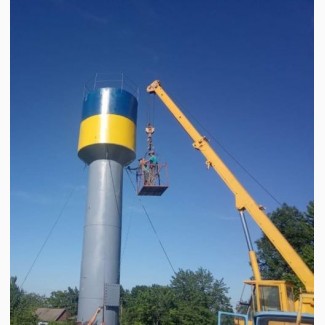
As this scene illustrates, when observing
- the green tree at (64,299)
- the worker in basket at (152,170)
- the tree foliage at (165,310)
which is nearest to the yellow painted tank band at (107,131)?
the worker in basket at (152,170)

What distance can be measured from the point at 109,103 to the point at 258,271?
378 inches

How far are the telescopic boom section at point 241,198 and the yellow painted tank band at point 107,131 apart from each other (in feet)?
12.1

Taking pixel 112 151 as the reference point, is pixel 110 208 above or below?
below

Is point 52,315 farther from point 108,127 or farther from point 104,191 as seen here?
point 108,127

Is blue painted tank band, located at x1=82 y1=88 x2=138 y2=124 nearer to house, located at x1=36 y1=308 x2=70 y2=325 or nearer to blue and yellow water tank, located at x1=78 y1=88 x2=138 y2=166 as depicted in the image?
blue and yellow water tank, located at x1=78 y1=88 x2=138 y2=166

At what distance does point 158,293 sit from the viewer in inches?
1831

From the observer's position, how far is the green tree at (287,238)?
143 ft

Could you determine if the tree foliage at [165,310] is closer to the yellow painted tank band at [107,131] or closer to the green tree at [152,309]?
the green tree at [152,309]

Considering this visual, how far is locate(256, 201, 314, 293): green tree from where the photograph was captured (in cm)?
4353

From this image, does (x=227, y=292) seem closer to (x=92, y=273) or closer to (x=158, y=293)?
(x=158, y=293)

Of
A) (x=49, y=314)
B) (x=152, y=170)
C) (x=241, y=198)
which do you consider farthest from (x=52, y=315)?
(x=241, y=198)

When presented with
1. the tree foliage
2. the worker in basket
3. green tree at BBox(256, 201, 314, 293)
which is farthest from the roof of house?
the worker in basket
